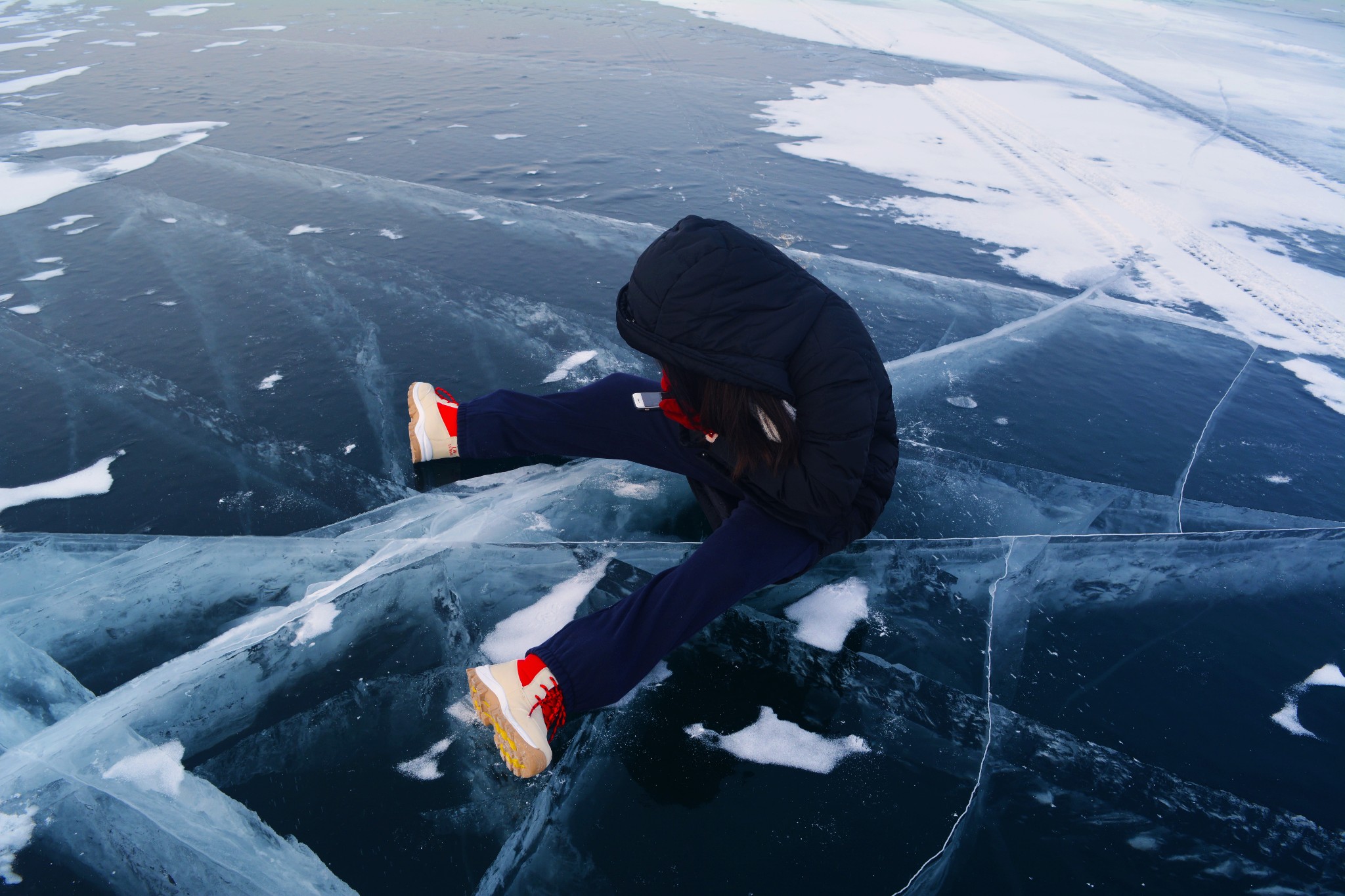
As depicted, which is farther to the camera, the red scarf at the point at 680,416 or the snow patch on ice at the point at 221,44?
the snow patch on ice at the point at 221,44

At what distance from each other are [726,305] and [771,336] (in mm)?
107

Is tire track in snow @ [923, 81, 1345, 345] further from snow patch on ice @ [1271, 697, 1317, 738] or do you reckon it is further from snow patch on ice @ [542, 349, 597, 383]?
snow patch on ice @ [542, 349, 597, 383]

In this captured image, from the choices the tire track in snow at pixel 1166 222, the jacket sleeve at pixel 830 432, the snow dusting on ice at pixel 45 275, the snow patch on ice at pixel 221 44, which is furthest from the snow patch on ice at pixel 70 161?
the tire track in snow at pixel 1166 222

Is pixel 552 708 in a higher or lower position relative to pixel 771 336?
lower

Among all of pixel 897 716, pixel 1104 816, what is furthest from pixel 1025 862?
pixel 897 716

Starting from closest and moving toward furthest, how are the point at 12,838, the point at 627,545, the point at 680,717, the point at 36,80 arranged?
the point at 12,838, the point at 680,717, the point at 627,545, the point at 36,80

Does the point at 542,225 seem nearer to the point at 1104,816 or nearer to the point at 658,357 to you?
the point at 658,357

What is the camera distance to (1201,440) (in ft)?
8.25

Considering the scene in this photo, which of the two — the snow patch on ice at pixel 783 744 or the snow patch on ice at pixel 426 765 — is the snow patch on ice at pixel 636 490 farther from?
the snow patch on ice at pixel 426 765

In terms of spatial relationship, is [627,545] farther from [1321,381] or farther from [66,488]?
[1321,381]

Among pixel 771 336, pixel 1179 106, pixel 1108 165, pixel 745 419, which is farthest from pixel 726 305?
pixel 1179 106

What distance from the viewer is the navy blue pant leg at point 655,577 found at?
145cm

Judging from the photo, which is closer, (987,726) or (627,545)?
(987,726)

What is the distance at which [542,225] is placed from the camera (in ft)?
13.0
